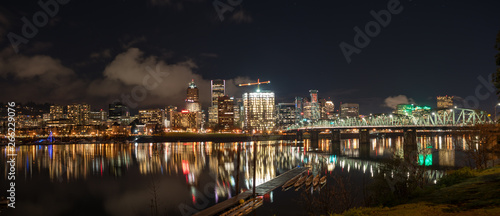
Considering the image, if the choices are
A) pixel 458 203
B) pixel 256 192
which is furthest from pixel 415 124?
pixel 458 203

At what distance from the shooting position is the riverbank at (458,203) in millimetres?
15685

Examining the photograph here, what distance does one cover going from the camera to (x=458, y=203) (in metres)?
17.4

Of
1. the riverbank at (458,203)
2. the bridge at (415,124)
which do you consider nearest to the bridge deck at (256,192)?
the riverbank at (458,203)

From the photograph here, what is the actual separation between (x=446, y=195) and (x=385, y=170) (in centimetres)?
387

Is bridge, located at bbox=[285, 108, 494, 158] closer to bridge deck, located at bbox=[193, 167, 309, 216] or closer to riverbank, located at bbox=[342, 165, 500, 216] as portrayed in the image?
bridge deck, located at bbox=[193, 167, 309, 216]

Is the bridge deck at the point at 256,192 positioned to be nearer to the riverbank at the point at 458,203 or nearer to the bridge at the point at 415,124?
the riverbank at the point at 458,203

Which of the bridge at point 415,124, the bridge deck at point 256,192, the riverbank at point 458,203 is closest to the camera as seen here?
the riverbank at point 458,203

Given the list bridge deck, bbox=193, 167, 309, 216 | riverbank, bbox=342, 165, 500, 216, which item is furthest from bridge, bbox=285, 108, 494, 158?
riverbank, bbox=342, 165, 500, 216

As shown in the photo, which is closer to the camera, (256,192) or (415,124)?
(256,192)

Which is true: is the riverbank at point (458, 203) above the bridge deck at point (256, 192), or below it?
above

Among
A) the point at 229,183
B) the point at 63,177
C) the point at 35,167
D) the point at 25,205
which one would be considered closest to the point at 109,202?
the point at 25,205

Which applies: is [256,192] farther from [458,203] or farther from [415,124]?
[415,124]

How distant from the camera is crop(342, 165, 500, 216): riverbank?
Result: 1569 cm

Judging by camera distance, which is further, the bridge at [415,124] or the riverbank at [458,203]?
the bridge at [415,124]
